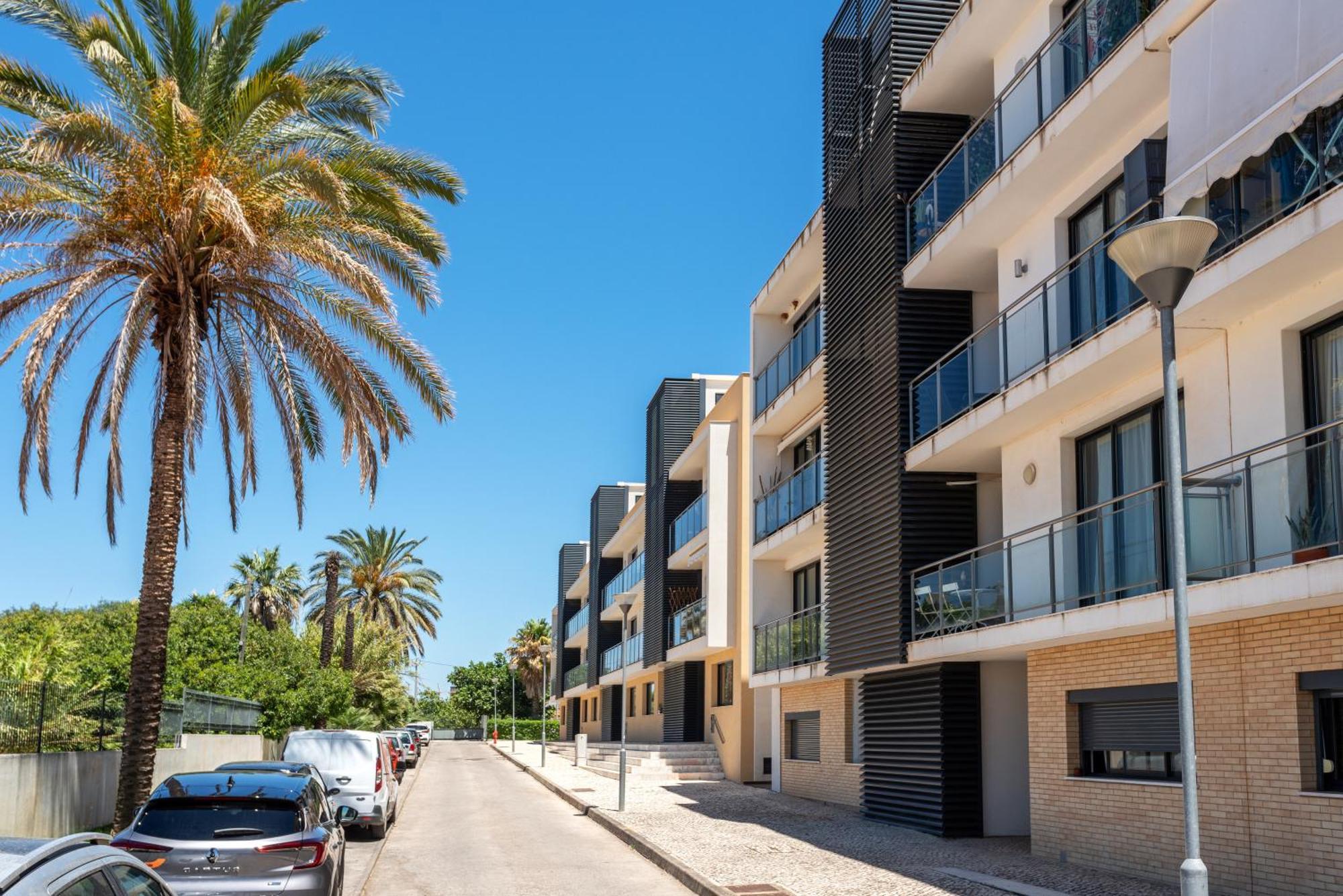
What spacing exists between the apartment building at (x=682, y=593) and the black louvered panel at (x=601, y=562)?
7 centimetres

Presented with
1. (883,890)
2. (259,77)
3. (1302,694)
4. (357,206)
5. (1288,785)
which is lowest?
(883,890)

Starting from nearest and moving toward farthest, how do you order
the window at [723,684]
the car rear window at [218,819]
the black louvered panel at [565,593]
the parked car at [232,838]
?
the parked car at [232,838] → the car rear window at [218,819] → the window at [723,684] → the black louvered panel at [565,593]

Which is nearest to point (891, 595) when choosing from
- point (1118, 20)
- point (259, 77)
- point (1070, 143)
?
point (1070, 143)

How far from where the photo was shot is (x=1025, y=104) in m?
16.9

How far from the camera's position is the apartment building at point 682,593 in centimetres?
3400

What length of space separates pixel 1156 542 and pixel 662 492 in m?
30.3

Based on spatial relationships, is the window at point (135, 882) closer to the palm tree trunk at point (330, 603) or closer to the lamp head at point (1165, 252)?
the lamp head at point (1165, 252)

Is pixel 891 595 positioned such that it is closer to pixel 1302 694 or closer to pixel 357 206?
pixel 1302 694

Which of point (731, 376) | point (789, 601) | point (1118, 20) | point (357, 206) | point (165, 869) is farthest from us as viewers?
point (731, 376)

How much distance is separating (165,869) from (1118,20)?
12707mm

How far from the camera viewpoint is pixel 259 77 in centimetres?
1587

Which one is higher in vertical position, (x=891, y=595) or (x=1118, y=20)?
(x=1118, y=20)

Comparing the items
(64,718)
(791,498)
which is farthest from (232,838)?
(791,498)

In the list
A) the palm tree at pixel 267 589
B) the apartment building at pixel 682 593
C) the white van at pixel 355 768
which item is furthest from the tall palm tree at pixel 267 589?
the white van at pixel 355 768
